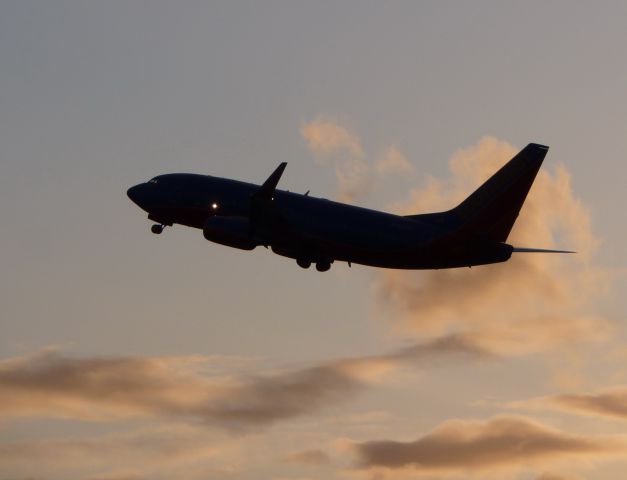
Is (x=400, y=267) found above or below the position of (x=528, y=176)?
below

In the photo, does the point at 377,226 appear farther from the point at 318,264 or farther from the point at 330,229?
the point at 318,264

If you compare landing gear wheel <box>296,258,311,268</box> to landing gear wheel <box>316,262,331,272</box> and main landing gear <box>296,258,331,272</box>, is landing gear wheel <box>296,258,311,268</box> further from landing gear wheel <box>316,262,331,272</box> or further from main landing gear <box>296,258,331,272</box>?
landing gear wheel <box>316,262,331,272</box>

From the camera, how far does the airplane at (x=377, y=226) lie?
248 ft

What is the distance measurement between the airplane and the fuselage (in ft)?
0.23

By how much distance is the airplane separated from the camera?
248ft

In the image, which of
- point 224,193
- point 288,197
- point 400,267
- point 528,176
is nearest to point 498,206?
point 528,176

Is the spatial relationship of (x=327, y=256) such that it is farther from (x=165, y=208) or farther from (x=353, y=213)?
(x=165, y=208)

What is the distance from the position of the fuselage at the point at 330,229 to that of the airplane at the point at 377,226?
7 centimetres

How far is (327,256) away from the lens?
7900 cm

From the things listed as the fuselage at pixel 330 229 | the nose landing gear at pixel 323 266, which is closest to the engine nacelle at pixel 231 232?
the fuselage at pixel 330 229

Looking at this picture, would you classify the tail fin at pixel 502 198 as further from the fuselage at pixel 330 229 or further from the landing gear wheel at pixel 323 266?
the landing gear wheel at pixel 323 266

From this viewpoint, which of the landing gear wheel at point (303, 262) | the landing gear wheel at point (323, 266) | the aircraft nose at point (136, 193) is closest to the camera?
the landing gear wheel at point (303, 262)

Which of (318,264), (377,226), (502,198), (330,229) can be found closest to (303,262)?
(318,264)

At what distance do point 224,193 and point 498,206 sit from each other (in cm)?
2025
